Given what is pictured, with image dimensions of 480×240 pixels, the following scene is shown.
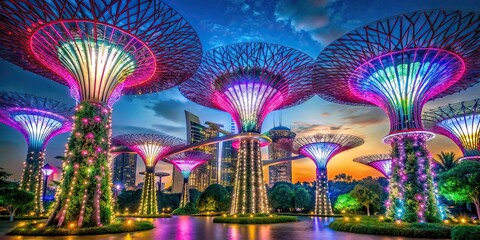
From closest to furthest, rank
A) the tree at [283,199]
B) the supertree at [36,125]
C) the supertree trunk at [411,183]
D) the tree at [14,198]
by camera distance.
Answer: the supertree trunk at [411,183] → the tree at [14,198] → the supertree at [36,125] → the tree at [283,199]

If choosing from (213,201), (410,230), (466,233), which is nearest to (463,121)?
(410,230)

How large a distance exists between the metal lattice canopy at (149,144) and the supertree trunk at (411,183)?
1242 inches

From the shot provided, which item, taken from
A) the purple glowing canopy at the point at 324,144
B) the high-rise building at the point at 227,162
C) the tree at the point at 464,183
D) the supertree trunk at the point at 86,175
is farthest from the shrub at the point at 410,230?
the high-rise building at the point at 227,162

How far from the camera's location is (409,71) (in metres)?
22.0

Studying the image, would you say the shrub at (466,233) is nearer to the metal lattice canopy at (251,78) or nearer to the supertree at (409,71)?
the supertree at (409,71)

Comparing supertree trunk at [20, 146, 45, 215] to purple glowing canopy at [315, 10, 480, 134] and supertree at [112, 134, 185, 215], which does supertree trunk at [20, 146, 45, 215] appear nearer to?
supertree at [112, 134, 185, 215]

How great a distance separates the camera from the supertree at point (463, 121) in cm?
3741

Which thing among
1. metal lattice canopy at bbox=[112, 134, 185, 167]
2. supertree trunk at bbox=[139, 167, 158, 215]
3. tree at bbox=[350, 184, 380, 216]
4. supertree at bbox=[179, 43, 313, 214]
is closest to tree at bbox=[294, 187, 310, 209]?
tree at bbox=[350, 184, 380, 216]

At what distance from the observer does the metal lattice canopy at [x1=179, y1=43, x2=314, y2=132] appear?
2825 cm

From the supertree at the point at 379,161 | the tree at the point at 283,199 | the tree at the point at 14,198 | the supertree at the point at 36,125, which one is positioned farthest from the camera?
the tree at the point at 283,199

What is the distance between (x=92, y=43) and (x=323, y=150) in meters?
38.4

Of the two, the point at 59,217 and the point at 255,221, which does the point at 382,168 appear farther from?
the point at 59,217

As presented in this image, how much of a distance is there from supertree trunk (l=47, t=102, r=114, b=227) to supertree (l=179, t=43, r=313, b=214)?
12.6 metres

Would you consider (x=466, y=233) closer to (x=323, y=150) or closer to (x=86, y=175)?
(x=86, y=175)
